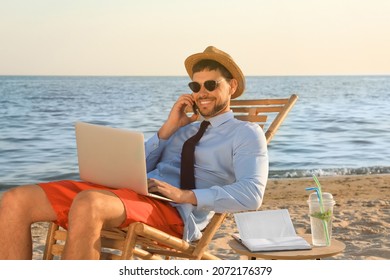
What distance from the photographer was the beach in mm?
5031

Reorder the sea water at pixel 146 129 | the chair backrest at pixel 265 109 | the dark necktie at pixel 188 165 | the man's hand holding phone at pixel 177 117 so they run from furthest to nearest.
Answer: the sea water at pixel 146 129, the chair backrest at pixel 265 109, the man's hand holding phone at pixel 177 117, the dark necktie at pixel 188 165

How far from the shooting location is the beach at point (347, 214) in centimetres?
503

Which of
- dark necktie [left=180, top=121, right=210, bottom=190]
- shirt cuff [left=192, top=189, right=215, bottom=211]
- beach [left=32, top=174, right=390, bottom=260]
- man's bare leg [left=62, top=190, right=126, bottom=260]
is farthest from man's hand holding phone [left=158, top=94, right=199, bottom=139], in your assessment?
beach [left=32, top=174, right=390, bottom=260]

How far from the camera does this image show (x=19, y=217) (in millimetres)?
3150

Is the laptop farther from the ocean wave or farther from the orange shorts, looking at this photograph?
the ocean wave

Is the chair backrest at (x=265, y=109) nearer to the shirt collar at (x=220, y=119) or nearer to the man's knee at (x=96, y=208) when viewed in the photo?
the shirt collar at (x=220, y=119)

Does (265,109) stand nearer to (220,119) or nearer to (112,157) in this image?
(220,119)

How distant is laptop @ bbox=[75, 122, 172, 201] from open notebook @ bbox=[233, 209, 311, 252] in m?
0.37

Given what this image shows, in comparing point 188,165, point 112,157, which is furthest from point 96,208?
point 188,165

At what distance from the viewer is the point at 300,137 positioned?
1523 cm

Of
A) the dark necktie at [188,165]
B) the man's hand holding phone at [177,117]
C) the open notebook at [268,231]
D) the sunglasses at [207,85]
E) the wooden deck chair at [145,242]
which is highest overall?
the sunglasses at [207,85]

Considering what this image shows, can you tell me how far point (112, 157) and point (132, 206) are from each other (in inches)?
10.8

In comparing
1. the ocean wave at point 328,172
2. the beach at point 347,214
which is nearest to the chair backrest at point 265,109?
the beach at point 347,214

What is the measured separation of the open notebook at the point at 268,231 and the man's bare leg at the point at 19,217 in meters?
0.83
